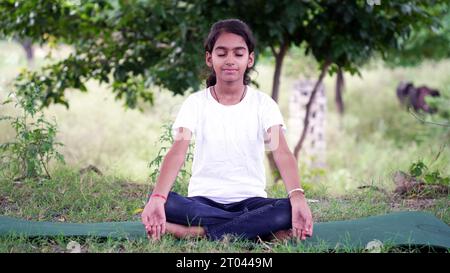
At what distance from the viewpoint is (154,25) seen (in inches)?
257

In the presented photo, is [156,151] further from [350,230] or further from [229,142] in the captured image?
[350,230]

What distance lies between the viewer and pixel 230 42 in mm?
3830

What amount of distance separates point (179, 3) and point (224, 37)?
3212 mm

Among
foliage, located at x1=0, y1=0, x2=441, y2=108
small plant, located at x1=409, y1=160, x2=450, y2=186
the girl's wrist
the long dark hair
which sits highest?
foliage, located at x1=0, y1=0, x2=441, y2=108

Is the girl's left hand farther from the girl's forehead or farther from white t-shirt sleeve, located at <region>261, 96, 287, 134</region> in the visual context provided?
the girl's forehead

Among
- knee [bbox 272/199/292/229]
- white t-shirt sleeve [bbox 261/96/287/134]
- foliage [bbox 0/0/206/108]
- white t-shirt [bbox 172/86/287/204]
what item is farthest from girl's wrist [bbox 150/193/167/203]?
foliage [bbox 0/0/206/108]

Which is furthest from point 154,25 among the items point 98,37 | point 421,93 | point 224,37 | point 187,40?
point 421,93

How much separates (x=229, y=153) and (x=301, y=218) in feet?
1.84

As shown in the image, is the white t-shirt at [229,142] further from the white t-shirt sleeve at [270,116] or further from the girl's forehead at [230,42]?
the girl's forehead at [230,42]

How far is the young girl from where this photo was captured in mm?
3705

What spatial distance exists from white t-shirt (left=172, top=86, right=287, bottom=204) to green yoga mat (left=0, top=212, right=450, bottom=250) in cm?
46

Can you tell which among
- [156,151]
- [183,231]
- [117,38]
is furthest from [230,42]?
[156,151]

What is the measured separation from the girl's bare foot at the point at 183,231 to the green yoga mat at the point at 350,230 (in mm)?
143
